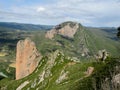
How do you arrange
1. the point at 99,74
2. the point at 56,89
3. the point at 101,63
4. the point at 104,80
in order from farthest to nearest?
1. the point at 101,63
2. the point at 56,89
3. the point at 99,74
4. the point at 104,80

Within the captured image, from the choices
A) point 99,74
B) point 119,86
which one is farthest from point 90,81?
point 119,86

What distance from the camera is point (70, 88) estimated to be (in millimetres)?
164625

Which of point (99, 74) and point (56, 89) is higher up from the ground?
point (99, 74)

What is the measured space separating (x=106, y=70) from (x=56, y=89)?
31.6 meters

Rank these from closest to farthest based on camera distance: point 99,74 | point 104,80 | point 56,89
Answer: point 104,80, point 99,74, point 56,89

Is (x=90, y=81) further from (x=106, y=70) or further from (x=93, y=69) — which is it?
(x=93, y=69)

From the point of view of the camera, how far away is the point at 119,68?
146375 mm

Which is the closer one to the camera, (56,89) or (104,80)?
(104,80)

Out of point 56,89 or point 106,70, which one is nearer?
point 106,70

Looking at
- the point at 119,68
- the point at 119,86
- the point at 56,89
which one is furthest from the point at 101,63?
the point at 119,86

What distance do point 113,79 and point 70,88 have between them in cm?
3269

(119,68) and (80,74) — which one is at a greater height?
(119,68)

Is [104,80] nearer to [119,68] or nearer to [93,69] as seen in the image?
[119,68]

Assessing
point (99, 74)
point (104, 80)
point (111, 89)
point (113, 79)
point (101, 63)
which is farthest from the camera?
point (101, 63)
